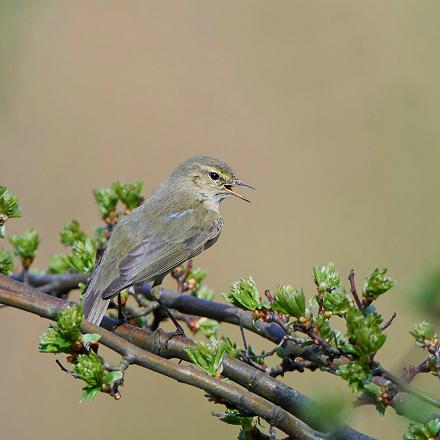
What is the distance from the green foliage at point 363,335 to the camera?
167 cm

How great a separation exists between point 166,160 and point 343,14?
9.40 ft

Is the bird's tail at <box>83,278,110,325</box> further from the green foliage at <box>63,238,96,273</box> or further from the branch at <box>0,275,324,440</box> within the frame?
the branch at <box>0,275,324,440</box>

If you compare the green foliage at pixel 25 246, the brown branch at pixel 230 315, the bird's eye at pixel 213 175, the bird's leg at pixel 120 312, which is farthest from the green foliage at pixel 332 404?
the bird's eye at pixel 213 175

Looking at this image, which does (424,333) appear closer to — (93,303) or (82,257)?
(93,303)

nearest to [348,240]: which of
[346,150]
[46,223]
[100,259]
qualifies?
[346,150]

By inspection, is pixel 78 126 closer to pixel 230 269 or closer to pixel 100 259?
pixel 230 269

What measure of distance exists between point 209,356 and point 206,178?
262 centimetres

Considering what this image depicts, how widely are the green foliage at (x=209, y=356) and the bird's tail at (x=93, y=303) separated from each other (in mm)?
970

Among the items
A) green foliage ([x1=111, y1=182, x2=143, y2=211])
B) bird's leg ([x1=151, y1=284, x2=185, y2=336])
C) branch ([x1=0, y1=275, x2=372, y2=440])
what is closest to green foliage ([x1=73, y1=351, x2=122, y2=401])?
branch ([x1=0, y1=275, x2=372, y2=440])

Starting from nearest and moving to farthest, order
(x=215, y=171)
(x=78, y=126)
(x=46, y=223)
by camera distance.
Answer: (x=215, y=171) < (x=46, y=223) < (x=78, y=126)

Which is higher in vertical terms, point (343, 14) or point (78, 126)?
point (343, 14)

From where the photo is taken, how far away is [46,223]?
22.5 ft

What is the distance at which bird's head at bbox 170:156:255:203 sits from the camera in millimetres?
4434

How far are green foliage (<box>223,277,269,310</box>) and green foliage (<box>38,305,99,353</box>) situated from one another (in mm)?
426
